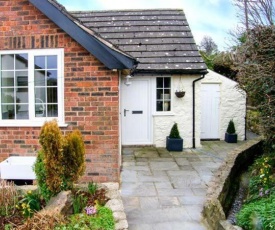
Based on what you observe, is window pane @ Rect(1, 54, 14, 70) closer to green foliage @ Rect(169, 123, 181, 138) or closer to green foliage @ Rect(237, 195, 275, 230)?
green foliage @ Rect(237, 195, 275, 230)

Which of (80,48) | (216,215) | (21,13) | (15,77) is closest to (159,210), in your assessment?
(216,215)

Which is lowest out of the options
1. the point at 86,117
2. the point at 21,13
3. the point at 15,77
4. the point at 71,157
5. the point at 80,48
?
the point at 71,157

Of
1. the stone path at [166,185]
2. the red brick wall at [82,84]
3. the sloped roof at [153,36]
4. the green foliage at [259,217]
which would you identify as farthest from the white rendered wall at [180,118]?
the green foliage at [259,217]

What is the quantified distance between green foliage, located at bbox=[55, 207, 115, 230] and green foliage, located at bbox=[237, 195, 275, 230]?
1.72 m

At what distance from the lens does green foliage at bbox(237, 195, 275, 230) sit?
3.47 meters

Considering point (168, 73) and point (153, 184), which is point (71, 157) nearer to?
point (153, 184)

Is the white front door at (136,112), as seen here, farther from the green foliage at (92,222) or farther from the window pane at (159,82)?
the green foliage at (92,222)

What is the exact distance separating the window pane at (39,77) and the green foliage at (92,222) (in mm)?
3152

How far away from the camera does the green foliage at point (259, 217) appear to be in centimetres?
347

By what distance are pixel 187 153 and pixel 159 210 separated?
4.44 meters

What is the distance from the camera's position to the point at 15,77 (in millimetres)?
5965

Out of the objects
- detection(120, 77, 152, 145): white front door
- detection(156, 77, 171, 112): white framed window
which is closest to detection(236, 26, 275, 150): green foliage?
detection(156, 77, 171, 112): white framed window

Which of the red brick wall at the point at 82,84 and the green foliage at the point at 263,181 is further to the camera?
the red brick wall at the point at 82,84

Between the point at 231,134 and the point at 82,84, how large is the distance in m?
6.80
